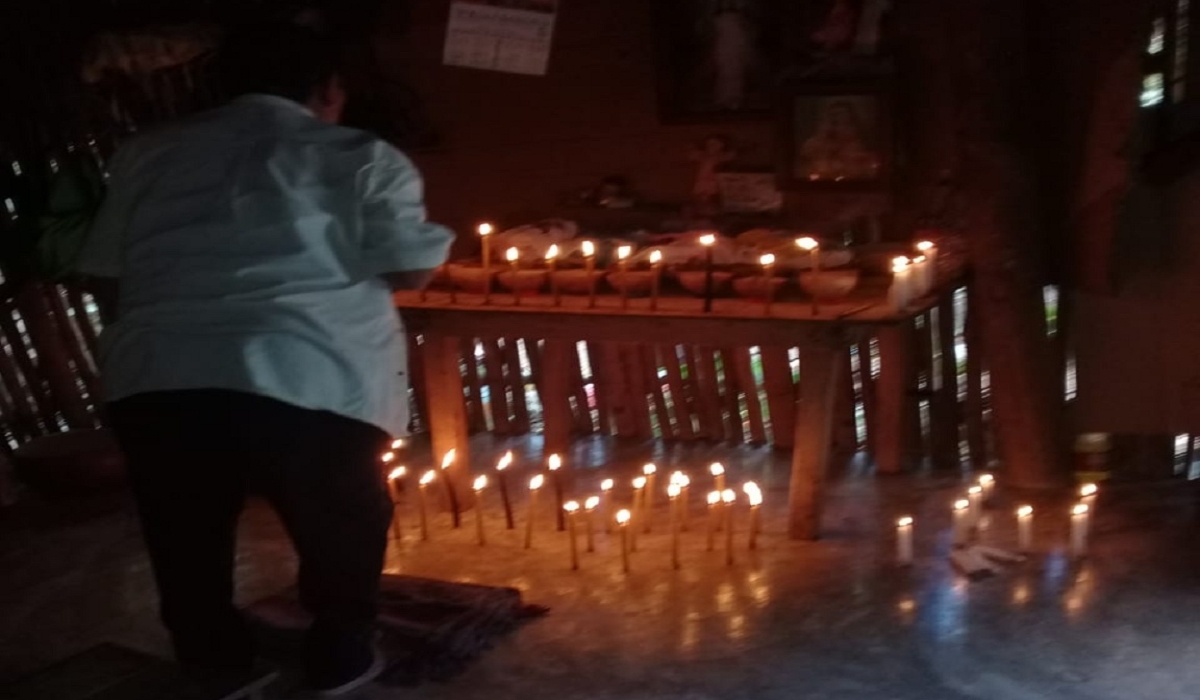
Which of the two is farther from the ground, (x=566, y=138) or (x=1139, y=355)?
(x=566, y=138)

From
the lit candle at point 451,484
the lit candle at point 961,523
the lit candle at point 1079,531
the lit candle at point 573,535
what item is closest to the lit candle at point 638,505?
the lit candle at point 573,535

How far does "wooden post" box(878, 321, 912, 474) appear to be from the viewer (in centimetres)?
342

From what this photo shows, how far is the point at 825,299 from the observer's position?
2.92 meters

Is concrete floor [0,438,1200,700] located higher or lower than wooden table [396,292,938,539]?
lower

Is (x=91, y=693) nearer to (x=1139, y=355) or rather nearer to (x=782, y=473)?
(x=782, y=473)

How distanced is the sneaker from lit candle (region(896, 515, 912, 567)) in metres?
1.12

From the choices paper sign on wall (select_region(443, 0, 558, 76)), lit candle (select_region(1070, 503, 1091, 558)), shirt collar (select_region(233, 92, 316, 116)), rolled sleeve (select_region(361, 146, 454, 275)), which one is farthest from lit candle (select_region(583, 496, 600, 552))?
paper sign on wall (select_region(443, 0, 558, 76))

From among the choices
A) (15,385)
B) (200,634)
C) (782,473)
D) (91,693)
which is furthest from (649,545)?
(15,385)

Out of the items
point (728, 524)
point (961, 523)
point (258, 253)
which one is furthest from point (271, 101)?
point (961, 523)

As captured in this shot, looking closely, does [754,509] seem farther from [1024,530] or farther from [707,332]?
[1024,530]

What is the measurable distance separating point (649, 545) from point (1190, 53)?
1617mm

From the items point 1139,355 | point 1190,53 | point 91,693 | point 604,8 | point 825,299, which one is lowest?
point 91,693

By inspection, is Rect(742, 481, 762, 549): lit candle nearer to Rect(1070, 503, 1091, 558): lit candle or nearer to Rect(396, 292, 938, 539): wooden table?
Rect(396, 292, 938, 539): wooden table

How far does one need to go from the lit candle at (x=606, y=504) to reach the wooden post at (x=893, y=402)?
0.70 meters
